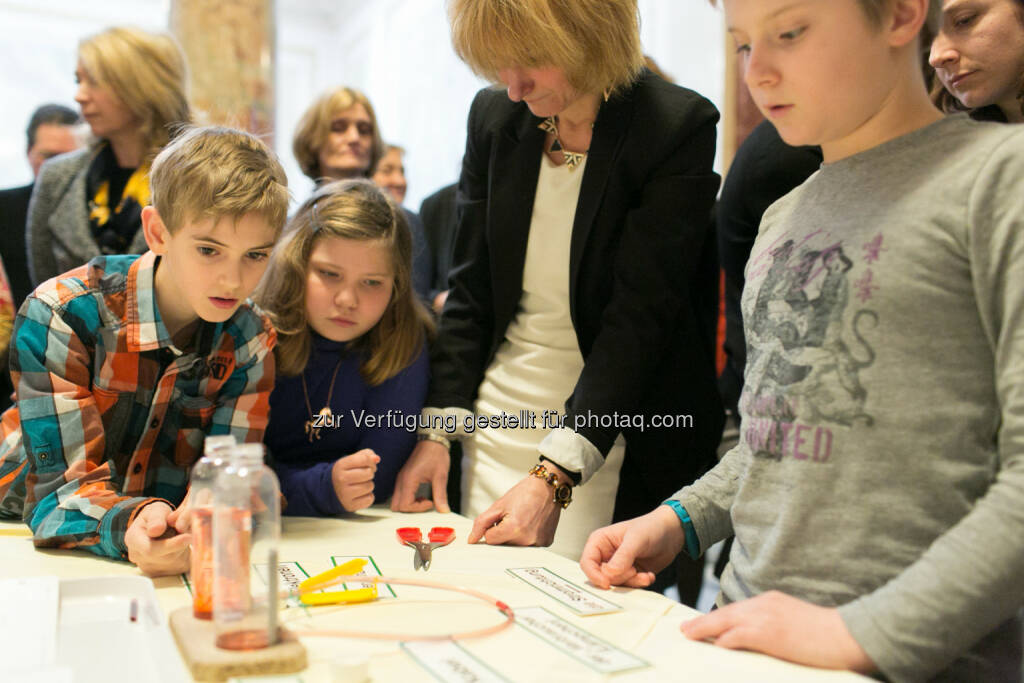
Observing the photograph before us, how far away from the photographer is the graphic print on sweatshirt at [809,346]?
827mm

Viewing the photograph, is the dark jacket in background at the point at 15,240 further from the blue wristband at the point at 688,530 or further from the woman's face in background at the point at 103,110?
the blue wristband at the point at 688,530

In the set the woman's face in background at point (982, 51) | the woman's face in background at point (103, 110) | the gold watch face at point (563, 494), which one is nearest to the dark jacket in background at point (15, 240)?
the woman's face in background at point (103, 110)

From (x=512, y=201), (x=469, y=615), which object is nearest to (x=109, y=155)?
(x=512, y=201)

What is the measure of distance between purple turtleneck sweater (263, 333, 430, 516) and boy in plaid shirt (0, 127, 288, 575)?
0.18 m

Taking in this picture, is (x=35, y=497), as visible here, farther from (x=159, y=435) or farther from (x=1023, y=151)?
(x=1023, y=151)

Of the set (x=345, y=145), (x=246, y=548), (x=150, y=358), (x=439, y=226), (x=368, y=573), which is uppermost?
(x=345, y=145)

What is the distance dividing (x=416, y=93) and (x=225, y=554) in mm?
5433

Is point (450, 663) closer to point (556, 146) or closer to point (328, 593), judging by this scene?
point (328, 593)

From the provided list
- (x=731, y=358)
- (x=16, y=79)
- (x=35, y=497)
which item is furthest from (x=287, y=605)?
(x=16, y=79)

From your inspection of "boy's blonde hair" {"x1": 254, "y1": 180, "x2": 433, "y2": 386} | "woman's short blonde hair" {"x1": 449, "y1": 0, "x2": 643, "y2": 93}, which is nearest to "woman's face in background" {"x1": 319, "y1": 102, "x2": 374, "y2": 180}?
"boy's blonde hair" {"x1": 254, "y1": 180, "x2": 433, "y2": 386}

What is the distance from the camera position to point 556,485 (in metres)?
1.32

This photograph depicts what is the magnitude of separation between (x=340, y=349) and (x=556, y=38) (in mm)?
697

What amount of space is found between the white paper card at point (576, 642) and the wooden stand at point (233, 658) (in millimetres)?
241

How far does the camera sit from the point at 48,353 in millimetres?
1213
